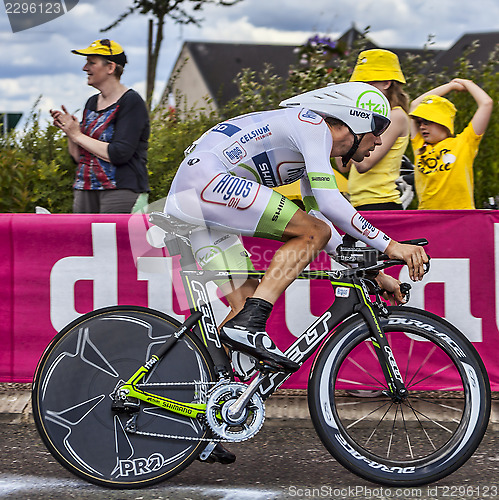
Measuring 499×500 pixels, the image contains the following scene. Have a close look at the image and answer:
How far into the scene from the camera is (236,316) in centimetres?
364

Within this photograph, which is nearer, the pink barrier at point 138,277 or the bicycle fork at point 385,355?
the bicycle fork at point 385,355

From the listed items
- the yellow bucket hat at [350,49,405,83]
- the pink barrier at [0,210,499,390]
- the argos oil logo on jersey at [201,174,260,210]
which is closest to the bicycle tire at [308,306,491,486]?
the argos oil logo on jersey at [201,174,260,210]

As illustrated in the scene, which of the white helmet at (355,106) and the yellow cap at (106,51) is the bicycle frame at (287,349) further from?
the yellow cap at (106,51)

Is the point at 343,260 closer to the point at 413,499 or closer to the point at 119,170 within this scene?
the point at 413,499

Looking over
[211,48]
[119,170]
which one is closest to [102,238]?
[119,170]

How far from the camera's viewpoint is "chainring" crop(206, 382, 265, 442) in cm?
362

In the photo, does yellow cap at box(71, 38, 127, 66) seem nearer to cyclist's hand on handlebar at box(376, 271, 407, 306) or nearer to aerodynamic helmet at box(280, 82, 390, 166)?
aerodynamic helmet at box(280, 82, 390, 166)

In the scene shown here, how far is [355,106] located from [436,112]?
2.31m

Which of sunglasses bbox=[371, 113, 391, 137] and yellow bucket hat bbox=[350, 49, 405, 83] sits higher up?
sunglasses bbox=[371, 113, 391, 137]

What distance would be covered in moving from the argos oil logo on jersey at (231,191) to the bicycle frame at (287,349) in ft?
0.96

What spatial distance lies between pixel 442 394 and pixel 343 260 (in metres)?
1.29

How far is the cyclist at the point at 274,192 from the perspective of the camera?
3.56 m

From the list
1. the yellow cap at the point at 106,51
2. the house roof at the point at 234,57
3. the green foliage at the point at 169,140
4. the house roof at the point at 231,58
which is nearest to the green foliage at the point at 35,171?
the green foliage at the point at 169,140

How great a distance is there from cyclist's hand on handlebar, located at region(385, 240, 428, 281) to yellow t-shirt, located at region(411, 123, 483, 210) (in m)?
2.23
